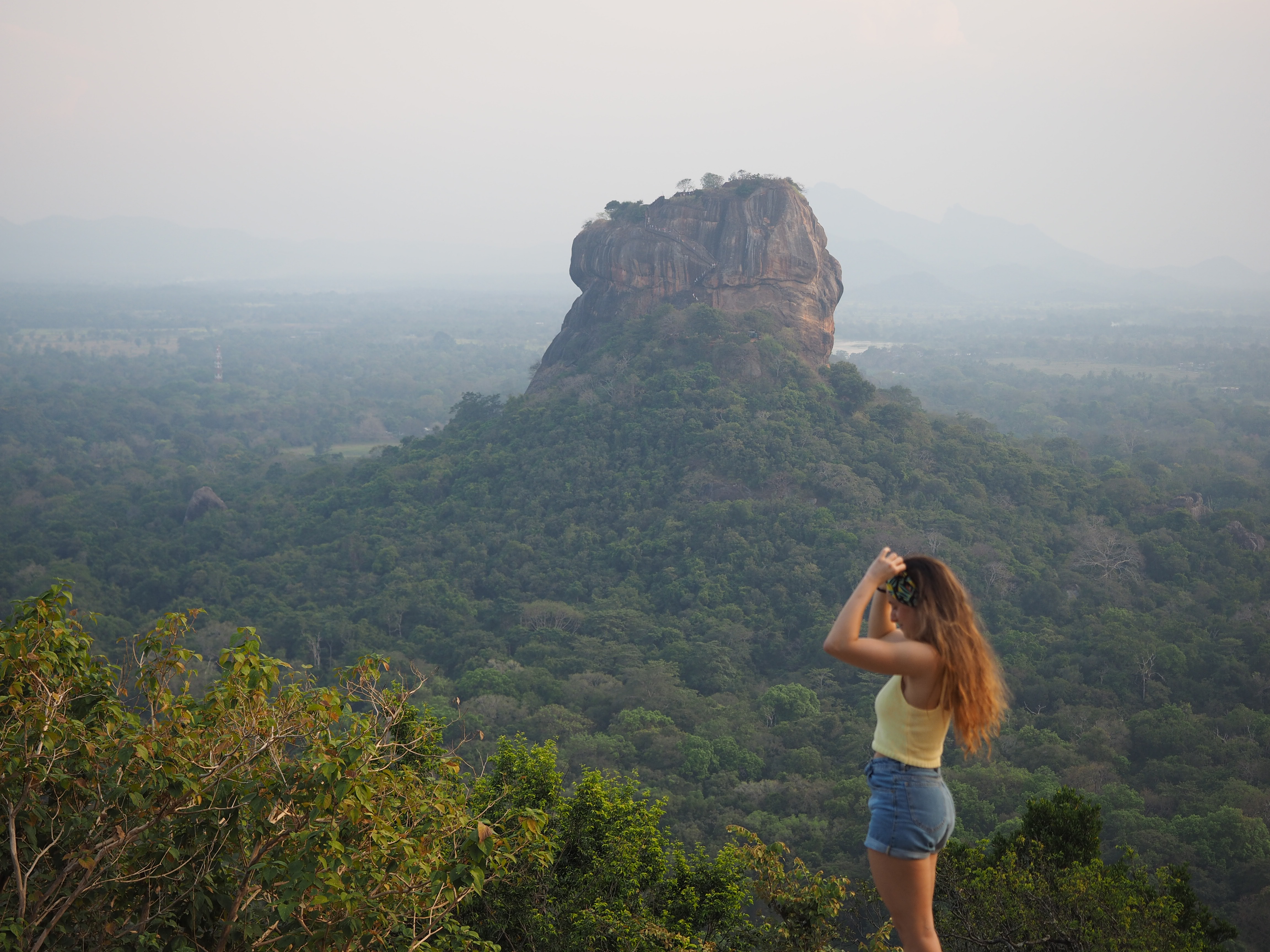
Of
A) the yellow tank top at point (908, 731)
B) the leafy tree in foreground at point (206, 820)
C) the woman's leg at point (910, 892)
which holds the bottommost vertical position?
the leafy tree in foreground at point (206, 820)

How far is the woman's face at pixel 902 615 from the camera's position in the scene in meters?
3.05

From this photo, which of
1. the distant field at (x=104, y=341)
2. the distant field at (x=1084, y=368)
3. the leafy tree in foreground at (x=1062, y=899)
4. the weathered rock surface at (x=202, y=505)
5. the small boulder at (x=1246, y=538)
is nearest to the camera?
the leafy tree in foreground at (x=1062, y=899)

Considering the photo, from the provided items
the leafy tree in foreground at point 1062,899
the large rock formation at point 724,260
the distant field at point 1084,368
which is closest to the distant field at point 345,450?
the large rock formation at point 724,260

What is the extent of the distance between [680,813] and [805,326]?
22.0 m

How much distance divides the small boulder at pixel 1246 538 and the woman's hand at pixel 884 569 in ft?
94.3

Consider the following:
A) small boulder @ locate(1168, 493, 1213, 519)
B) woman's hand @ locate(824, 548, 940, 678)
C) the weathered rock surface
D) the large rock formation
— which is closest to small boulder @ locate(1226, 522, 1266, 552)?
small boulder @ locate(1168, 493, 1213, 519)

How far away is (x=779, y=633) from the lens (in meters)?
24.0

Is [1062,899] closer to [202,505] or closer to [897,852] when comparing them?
[897,852]

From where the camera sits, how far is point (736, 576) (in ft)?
85.6

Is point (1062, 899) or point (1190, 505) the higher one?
point (1062, 899)

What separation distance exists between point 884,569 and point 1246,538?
29.4 m

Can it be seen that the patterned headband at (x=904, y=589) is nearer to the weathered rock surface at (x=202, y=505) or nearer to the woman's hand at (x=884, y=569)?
the woman's hand at (x=884, y=569)

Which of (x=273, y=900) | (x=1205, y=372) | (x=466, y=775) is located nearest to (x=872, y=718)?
(x=466, y=775)

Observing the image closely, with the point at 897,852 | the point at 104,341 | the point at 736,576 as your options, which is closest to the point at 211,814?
the point at 897,852
